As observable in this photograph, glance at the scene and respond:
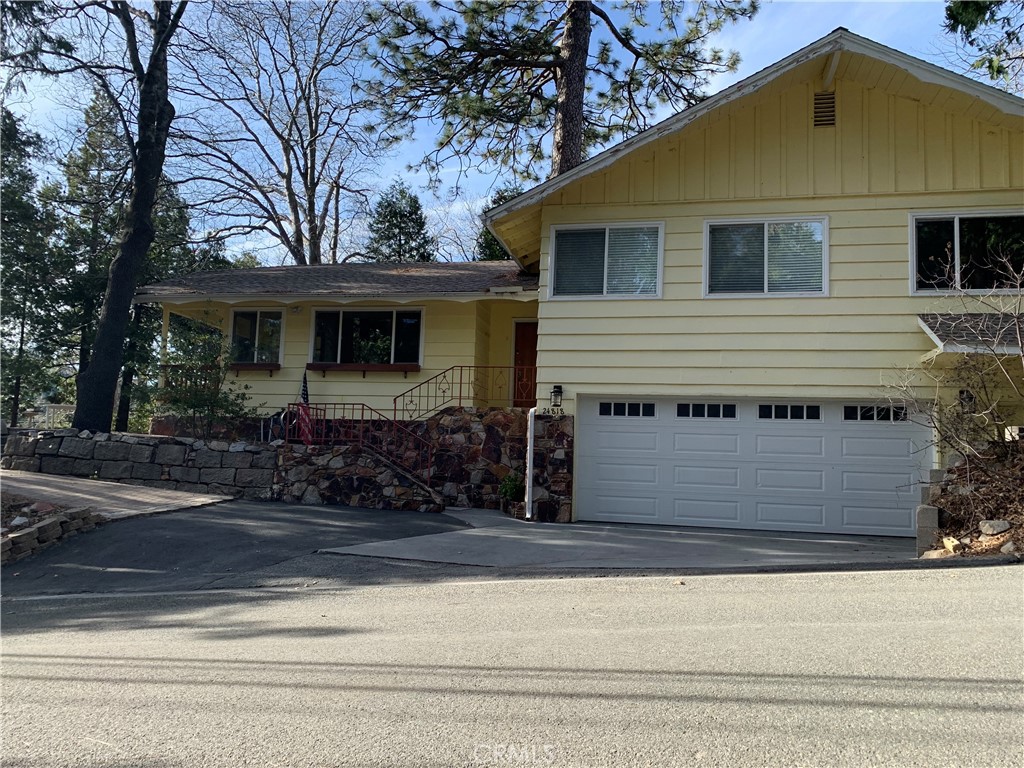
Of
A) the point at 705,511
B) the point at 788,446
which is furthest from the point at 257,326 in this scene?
the point at 788,446

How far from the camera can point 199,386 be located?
46.0 feet

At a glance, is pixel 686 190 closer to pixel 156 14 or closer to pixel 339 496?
pixel 339 496

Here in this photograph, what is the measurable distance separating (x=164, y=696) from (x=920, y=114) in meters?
11.7

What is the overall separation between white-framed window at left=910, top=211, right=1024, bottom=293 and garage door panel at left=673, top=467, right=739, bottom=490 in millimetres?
3720

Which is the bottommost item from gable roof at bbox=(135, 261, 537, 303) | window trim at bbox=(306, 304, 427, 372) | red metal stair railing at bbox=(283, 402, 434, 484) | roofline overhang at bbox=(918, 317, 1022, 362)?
red metal stair railing at bbox=(283, 402, 434, 484)

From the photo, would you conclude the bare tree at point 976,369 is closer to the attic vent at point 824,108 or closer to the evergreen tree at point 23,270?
the attic vent at point 824,108

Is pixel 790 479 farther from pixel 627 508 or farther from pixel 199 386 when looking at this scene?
pixel 199 386

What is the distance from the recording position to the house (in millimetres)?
10352

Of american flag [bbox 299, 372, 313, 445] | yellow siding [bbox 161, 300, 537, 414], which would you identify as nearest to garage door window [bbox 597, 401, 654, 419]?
yellow siding [bbox 161, 300, 537, 414]

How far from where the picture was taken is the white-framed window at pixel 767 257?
35.4 feet

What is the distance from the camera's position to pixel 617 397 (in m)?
11.5

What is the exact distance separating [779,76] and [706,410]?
16.2ft

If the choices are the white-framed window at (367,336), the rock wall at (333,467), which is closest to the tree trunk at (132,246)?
the rock wall at (333,467)

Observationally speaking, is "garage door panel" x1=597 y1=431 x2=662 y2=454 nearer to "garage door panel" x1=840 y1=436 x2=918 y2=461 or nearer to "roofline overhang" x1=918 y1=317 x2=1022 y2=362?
"garage door panel" x1=840 y1=436 x2=918 y2=461
